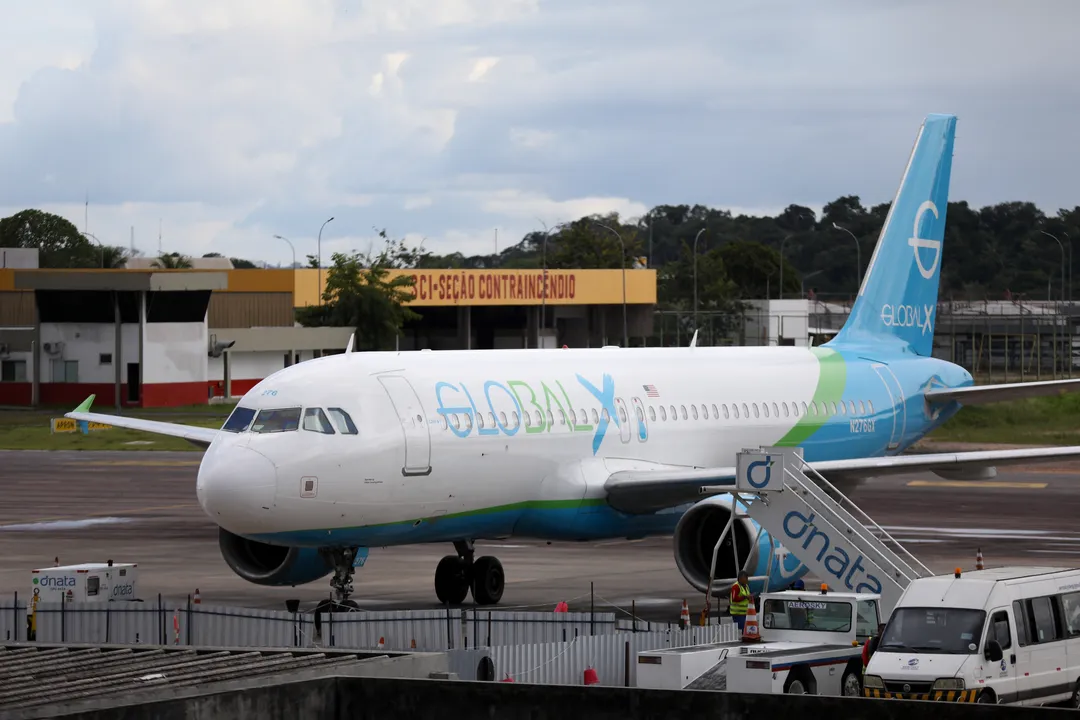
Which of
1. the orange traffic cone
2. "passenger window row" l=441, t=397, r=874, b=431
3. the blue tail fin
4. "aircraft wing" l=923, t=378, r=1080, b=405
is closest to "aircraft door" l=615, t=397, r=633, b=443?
"passenger window row" l=441, t=397, r=874, b=431

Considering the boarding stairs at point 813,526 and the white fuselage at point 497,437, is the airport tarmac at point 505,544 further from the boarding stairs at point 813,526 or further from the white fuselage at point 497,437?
the boarding stairs at point 813,526

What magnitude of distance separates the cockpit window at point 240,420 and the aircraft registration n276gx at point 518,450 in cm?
4

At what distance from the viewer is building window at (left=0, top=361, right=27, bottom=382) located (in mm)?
93625

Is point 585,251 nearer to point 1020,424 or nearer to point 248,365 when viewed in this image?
point 248,365

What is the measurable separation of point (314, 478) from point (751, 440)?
12.3 metres

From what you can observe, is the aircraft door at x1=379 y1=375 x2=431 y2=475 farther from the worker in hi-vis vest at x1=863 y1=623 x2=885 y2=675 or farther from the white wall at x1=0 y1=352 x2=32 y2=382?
the white wall at x1=0 y1=352 x2=32 y2=382

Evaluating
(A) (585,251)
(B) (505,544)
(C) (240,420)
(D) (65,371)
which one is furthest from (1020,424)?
(A) (585,251)

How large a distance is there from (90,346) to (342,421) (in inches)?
2629

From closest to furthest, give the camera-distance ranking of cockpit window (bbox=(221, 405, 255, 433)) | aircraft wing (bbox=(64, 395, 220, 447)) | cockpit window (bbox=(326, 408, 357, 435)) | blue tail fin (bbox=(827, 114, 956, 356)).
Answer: cockpit window (bbox=(221, 405, 255, 433)) < cockpit window (bbox=(326, 408, 357, 435)) < aircraft wing (bbox=(64, 395, 220, 447)) < blue tail fin (bbox=(827, 114, 956, 356))

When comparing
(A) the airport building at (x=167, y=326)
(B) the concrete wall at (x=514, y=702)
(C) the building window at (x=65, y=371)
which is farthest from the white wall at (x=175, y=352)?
(B) the concrete wall at (x=514, y=702)

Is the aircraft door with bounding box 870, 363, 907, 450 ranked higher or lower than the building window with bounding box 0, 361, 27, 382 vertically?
lower

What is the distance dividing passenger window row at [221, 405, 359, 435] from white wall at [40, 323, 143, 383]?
64533 mm

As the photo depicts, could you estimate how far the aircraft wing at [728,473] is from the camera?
29641 mm

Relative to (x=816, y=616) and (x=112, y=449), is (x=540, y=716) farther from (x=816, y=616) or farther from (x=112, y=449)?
(x=112, y=449)
